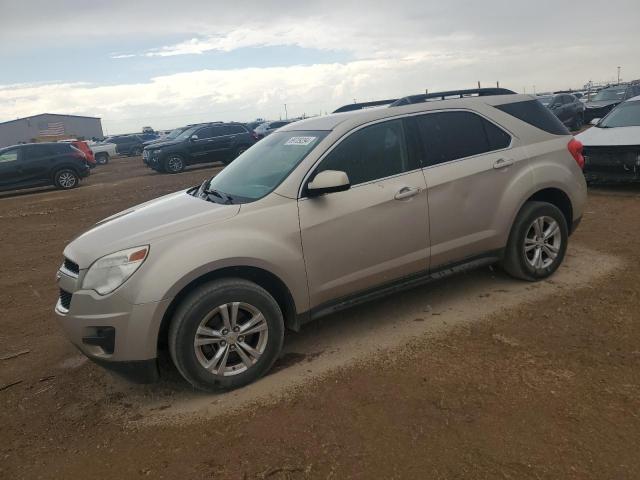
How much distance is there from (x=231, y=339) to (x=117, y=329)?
27.9 inches

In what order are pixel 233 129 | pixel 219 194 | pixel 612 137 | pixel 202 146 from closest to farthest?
pixel 219 194, pixel 612 137, pixel 202 146, pixel 233 129

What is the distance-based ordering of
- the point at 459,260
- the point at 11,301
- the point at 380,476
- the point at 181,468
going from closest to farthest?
the point at 380,476 < the point at 181,468 < the point at 459,260 < the point at 11,301

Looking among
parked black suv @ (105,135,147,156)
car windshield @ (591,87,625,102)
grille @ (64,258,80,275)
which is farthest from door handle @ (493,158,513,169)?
parked black suv @ (105,135,147,156)

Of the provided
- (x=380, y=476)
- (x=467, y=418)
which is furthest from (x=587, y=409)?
(x=380, y=476)

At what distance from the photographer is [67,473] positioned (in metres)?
2.71

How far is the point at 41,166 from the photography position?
54.3 ft

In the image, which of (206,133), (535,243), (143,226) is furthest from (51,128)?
(535,243)

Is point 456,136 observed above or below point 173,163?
below

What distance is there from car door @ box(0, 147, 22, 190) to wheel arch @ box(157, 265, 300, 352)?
1587 centimetres

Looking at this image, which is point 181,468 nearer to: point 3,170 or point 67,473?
point 67,473

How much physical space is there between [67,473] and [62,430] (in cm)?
49

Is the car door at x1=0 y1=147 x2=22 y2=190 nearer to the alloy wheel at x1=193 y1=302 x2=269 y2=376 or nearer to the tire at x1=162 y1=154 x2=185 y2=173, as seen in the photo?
the tire at x1=162 y1=154 x2=185 y2=173

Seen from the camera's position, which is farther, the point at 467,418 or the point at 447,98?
the point at 447,98

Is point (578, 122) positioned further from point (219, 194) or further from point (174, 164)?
point (219, 194)
